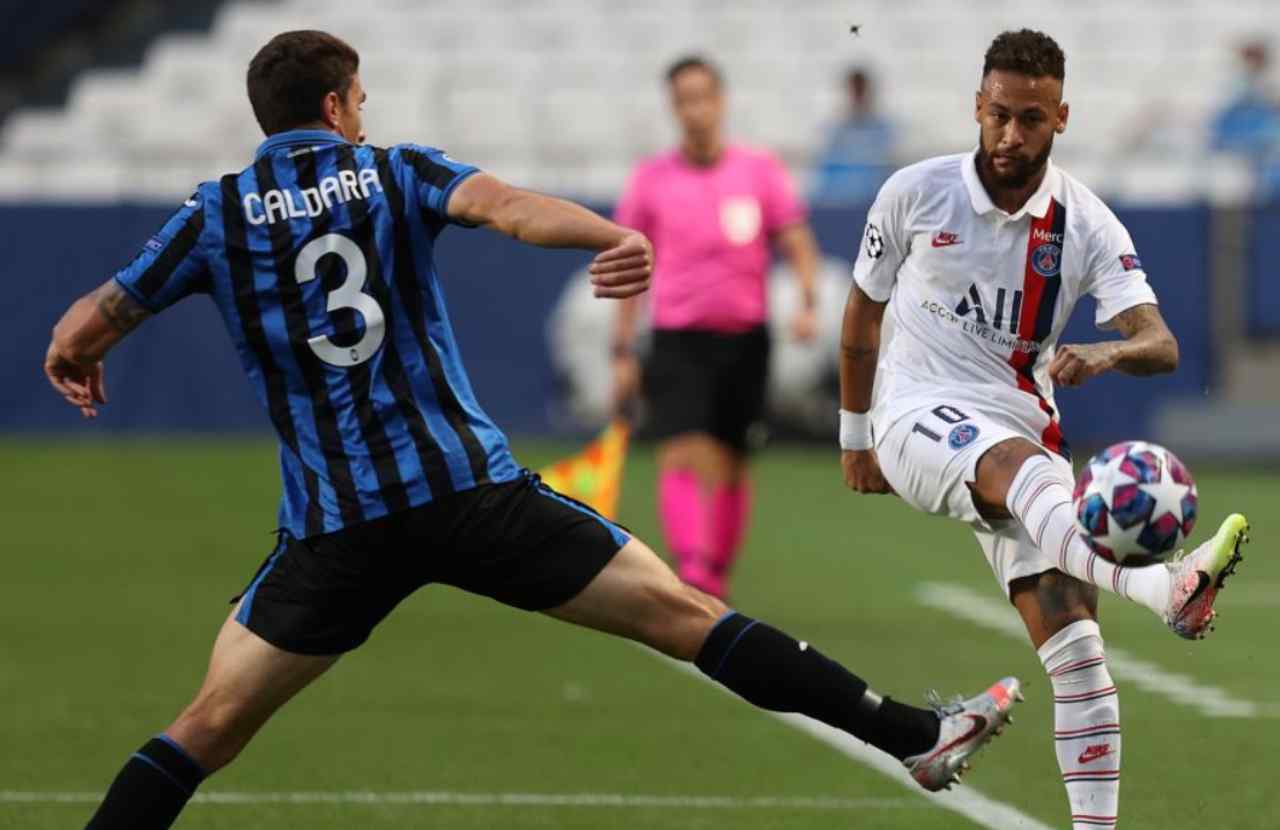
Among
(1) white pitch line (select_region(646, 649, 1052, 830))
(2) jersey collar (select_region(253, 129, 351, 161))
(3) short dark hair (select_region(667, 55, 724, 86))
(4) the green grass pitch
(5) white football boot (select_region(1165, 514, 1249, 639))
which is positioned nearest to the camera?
(5) white football boot (select_region(1165, 514, 1249, 639))

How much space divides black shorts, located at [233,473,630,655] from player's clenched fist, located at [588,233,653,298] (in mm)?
674

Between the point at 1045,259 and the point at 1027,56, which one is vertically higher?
the point at 1027,56

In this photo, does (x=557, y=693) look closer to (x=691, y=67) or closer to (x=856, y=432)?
(x=856, y=432)

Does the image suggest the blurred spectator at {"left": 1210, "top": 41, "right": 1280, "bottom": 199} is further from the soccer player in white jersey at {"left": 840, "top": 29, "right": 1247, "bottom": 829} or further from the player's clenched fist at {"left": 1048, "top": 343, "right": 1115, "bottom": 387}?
the player's clenched fist at {"left": 1048, "top": 343, "right": 1115, "bottom": 387}

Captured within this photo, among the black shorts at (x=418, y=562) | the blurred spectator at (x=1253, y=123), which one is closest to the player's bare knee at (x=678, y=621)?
the black shorts at (x=418, y=562)

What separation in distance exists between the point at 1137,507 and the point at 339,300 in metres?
1.84

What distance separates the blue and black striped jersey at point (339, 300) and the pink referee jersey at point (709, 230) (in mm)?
6024

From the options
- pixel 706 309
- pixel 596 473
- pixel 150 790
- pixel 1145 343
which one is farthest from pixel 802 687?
pixel 596 473

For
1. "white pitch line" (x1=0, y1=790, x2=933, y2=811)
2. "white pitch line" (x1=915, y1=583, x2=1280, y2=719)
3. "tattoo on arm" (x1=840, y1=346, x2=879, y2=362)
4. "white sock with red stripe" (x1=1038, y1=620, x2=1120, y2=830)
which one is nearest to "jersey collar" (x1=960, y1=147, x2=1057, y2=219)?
"tattoo on arm" (x1=840, y1=346, x2=879, y2=362)

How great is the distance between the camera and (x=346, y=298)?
5.79 meters

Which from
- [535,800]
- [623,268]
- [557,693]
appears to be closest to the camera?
[623,268]

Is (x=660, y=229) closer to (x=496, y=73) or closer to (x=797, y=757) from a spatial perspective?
(x=797, y=757)

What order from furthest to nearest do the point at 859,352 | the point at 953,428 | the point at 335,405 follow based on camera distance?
the point at 859,352 < the point at 953,428 < the point at 335,405

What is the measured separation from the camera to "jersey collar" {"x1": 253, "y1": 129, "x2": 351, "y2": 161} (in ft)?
19.2
